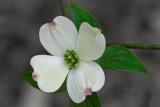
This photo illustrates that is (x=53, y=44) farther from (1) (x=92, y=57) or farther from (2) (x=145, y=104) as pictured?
(2) (x=145, y=104)

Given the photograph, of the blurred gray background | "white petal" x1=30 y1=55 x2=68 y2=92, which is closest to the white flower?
"white petal" x1=30 y1=55 x2=68 y2=92

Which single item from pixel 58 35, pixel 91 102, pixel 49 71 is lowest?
pixel 91 102

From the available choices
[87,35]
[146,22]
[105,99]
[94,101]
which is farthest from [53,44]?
[146,22]

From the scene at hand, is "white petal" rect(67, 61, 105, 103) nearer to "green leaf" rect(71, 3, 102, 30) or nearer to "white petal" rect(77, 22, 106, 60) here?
"white petal" rect(77, 22, 106, 60)

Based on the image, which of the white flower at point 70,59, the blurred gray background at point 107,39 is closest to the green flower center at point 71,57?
the white flower at point 70,59

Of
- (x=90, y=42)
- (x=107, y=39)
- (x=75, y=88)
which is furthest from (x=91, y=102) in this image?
(x=107, y=39)

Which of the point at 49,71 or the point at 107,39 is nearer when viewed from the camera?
the point at 49,71

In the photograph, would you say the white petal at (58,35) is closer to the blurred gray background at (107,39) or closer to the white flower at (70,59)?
the white flower at (70,59)

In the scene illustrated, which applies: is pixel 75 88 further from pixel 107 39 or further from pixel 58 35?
pixel 107 39
